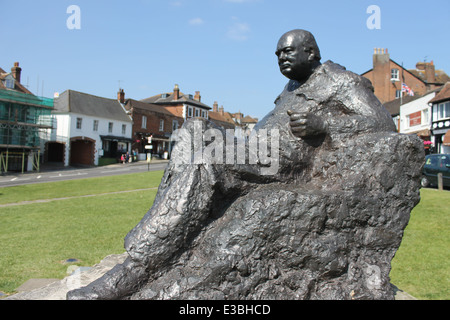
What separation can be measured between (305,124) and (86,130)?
33.7 meters

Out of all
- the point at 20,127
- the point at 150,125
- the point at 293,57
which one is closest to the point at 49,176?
the point at 20,127

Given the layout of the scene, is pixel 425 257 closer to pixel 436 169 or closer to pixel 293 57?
pixel 293 57

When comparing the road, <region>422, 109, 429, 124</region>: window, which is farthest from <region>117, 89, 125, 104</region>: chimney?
<region>422, 109, 429, 124</region>: window

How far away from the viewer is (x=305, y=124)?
3.37 metres

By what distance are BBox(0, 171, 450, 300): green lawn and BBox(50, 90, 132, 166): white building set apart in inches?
748

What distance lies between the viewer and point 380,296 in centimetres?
298

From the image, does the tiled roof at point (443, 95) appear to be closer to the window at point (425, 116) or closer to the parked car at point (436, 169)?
the window at point (425, 116)

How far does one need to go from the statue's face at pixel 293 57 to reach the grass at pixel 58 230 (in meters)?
4.46

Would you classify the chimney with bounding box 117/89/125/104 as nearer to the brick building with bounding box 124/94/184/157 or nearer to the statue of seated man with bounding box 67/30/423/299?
the brick building with bounding box 124/94/184/157

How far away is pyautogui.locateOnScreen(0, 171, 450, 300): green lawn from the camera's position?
557cm

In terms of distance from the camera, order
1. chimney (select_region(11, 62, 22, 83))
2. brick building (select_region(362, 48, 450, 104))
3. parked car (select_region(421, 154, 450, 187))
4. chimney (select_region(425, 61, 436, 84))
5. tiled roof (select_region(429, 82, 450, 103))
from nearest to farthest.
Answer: parked car (select_region(421, 154, 450, 187)) < tiled roof (select_region(429, 82, 450, 103)) < chimney (select_region(11, 62, 22, 83)) < brick building (select_region(362, 48, 450, 104)) < chimney (select_region(425, 61, 436, 84))

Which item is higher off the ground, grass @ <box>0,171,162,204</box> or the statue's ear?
the statue's ear

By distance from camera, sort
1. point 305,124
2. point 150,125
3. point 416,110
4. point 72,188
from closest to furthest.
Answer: point 305,124, point 72,188, point 416,110, point 150,125

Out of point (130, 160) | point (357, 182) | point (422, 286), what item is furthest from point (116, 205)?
point (130, 160)
